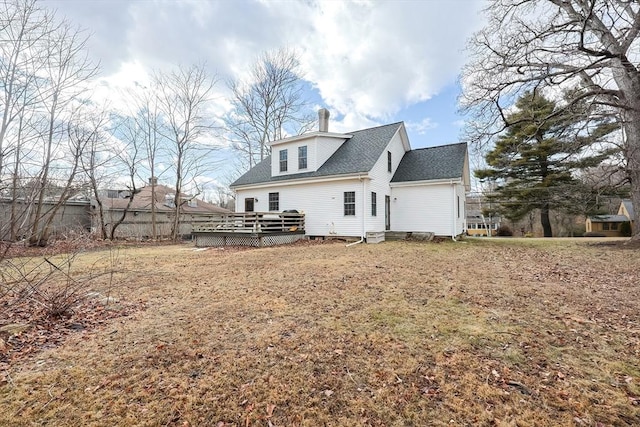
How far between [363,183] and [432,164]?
4431 mm

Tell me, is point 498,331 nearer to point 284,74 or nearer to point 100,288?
point 100,288

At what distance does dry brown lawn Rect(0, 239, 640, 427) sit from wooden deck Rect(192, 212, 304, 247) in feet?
24.0

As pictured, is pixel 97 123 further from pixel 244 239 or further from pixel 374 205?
pixel 374 205

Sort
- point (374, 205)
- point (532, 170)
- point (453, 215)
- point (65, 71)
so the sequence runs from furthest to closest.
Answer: point (532, 170), point (374, 205), point (453, 215), point (65, 71)

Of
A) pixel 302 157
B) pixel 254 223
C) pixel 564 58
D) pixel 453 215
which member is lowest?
pixel 254 223

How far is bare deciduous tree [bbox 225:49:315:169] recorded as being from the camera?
22812mm

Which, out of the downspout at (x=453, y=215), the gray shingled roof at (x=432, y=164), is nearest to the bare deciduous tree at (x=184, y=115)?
the gray shingled roof at (x=432, y=164)

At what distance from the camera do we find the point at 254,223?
1284 cm

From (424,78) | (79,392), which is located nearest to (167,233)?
(424,78)

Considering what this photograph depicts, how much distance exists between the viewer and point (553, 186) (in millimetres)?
21219

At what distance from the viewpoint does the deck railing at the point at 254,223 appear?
12.9m

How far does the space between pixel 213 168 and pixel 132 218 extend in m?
7.44

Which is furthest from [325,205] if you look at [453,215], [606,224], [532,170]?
[606,224]

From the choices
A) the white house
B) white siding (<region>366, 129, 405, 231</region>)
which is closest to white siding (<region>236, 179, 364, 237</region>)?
the white house
